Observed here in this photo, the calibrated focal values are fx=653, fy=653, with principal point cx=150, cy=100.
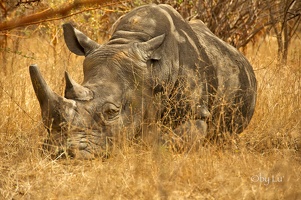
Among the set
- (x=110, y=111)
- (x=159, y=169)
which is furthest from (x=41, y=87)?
(x=159, y=169)

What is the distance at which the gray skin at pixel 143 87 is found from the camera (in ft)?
18.3

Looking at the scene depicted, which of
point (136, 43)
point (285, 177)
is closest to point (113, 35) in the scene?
point (136, 43)

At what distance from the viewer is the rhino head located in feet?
18.1

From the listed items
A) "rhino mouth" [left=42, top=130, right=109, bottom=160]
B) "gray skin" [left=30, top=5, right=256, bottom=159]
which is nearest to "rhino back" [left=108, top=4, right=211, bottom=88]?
"gray skin" [left=30, top=5, right=256, bottom=159]

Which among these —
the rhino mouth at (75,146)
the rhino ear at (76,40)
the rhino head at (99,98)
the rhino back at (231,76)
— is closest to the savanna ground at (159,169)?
the rhino mouth at (75,146)

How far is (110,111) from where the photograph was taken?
587 centimetres

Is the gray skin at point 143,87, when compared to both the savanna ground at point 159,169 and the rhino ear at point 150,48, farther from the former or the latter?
the savanna ground at point 159,169

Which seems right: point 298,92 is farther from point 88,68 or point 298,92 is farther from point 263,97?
point 88,68

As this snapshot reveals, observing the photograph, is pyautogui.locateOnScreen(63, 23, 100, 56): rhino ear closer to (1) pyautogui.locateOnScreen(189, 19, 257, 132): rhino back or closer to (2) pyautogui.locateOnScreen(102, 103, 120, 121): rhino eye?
(2) pyautogui.locateOnScreen(102, 103, 120, 121): rhino eye

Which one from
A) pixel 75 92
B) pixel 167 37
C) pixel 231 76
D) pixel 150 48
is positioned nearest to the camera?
pixel 75 92

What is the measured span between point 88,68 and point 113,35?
1.70ft

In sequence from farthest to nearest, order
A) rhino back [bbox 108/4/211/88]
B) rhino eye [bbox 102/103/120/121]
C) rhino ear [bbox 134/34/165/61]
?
1. rhino back [bbox 108/4/211/88]
2. rhino ear [bbox 134/34/165/61]
3. rhino eye [bbox 102/103/120/121]

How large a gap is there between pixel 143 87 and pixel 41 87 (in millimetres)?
1107

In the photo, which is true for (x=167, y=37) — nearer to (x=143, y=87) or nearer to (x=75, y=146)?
(x=143, y=87)
